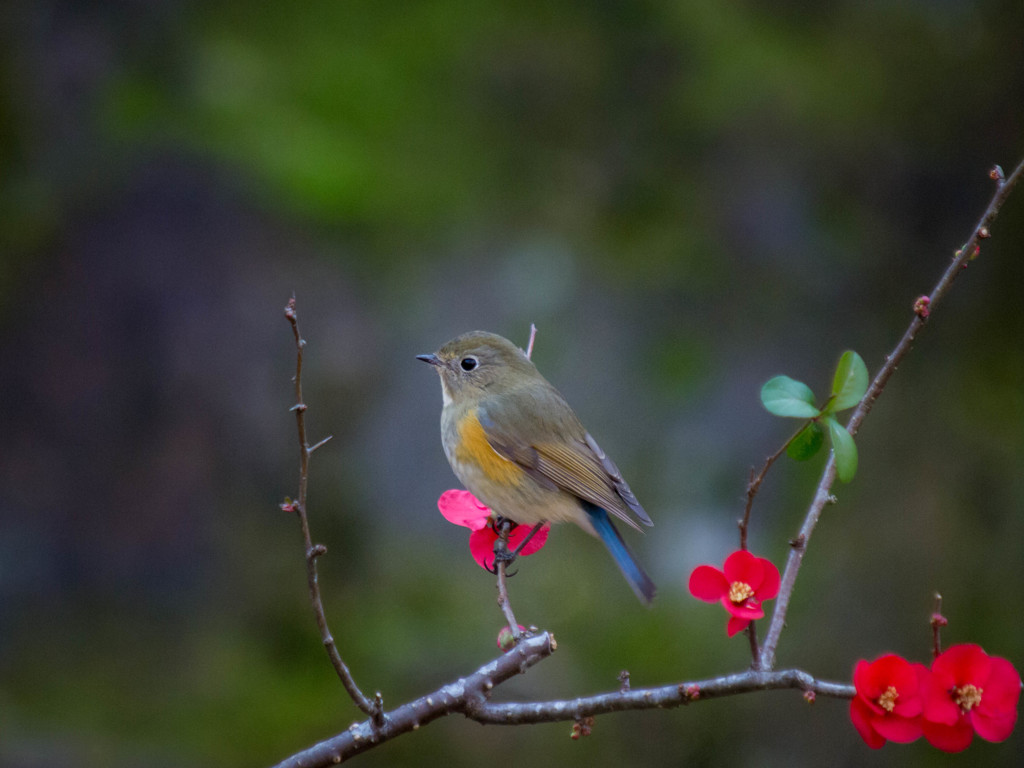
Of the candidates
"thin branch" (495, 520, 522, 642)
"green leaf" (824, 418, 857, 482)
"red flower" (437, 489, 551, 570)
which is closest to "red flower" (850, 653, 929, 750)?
"green leaf" (824, 418, 857, 482)

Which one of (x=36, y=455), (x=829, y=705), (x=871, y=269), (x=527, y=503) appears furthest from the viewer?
(x=871, y=269)

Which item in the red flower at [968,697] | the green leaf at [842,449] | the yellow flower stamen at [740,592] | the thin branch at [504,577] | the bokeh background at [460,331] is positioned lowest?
the red flower at [968,697]

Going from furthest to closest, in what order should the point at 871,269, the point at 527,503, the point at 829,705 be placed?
1. the point at 871,269
2. the point at 829,705
3. the point at 527,503

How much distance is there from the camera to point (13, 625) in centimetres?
357

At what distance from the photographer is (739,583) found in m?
1.33

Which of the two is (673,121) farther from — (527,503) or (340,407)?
(527,503)

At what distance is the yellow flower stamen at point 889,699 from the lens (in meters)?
1.24

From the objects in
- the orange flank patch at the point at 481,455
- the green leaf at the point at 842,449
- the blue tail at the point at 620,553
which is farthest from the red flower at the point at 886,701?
the orange flank patch at the point at 481,455

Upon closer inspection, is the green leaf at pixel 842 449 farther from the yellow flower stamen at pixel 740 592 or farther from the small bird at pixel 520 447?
the small bird at pixel 520 447

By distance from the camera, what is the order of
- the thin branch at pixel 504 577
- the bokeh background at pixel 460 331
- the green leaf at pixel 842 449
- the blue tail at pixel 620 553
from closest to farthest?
1. the green leaf at pixel 842 449
2. the thin branch at pixel 504 577
3. the blue tail at pixel 620 553
4. the bokeh background at pixel 460 331

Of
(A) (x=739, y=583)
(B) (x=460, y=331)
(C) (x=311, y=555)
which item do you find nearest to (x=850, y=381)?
(A) (x=739, y=583)

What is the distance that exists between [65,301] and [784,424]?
275 cm

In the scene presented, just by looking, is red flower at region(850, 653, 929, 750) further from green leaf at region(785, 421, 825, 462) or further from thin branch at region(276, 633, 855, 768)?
green leaf at region(785, 421, 825, 462)

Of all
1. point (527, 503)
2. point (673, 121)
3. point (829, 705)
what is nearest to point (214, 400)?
point (527, 503)
